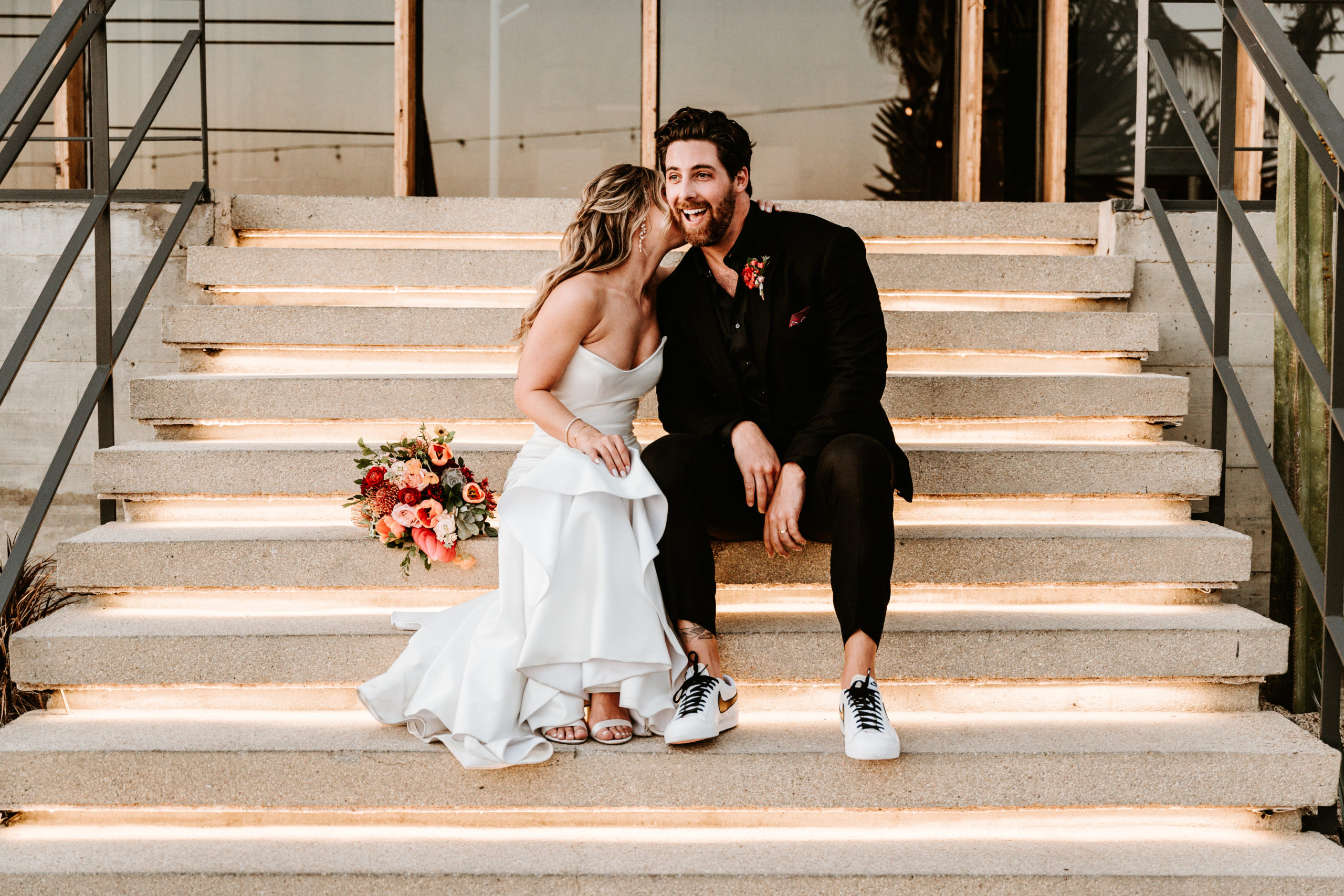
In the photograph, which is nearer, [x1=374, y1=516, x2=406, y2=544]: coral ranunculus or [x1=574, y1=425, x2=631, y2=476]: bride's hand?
[x1=574, y1=425, x2=631, y2=476]: bride's hand

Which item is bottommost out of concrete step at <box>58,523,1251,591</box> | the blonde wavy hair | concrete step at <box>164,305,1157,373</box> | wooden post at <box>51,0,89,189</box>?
concrete step at <box>58,523,1251,591</box>

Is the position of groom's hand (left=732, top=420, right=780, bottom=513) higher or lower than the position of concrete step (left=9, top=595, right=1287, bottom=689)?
higher

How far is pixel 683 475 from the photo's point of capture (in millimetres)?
2033

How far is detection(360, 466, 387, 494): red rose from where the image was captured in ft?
7.25

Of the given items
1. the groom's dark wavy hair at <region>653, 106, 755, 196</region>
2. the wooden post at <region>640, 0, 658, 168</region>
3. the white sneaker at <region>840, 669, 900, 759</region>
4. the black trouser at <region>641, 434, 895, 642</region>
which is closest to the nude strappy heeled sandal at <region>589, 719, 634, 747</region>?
the black trouser at <region>641, 434, 895, 642</region>

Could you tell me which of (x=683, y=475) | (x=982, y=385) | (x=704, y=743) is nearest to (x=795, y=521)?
(x=683, y=475)

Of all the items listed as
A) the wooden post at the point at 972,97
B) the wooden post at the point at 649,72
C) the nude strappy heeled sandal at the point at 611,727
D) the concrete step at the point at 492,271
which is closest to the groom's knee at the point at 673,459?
the nude strappy heeled sandal at the point at 611,727

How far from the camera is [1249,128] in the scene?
12.5 ft

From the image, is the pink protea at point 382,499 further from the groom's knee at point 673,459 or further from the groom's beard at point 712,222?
the groom's beard at point 712,222

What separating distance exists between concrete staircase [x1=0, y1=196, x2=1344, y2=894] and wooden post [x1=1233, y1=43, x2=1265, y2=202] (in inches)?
57.0

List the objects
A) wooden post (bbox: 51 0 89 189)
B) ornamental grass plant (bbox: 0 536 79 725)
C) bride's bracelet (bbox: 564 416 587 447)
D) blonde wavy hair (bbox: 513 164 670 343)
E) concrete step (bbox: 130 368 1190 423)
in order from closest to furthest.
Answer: bride's bracelet (bbox: 564 416 587 447) < blonde wavy hair (bbox: 513 164 670 343) < ornamental grass plant (bbox: 0 536 79 725) < concrete step (bbox: 130 368 1190 423) < wooden post (bbox: 51 0 89 189)

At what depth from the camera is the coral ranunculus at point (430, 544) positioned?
2.21 m

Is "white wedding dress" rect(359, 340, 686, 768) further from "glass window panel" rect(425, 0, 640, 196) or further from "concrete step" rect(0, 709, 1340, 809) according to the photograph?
"glass window panel" rect(425, 0, 640, 196)

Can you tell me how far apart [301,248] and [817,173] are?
8.63 feet
